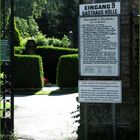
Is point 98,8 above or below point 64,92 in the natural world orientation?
above

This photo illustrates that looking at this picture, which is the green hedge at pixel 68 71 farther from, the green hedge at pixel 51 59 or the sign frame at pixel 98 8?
the sign frame at pixel 98 8

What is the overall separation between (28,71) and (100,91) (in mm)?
15346

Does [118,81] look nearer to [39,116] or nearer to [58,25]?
[39,116]

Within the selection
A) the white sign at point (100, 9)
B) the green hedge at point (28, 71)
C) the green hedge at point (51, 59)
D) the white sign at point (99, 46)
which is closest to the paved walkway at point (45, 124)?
the white sign at point (99, 46)

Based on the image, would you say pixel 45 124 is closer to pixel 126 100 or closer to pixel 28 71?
pixel 126 100

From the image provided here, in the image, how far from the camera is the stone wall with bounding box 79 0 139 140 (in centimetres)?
828

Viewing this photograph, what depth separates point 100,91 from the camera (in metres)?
8.05

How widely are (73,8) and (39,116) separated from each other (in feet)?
155

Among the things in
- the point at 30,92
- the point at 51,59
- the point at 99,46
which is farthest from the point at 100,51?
the point at 51,59

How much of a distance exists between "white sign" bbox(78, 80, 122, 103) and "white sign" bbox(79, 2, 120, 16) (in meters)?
1.08

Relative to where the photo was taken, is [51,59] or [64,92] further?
[51,59]

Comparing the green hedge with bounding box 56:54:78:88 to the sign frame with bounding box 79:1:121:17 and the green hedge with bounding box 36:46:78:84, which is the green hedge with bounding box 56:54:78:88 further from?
the sign frame with bounding box 79:1:121:17

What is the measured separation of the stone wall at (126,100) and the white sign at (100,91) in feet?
0.91

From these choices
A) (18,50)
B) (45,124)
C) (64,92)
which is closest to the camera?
(45,124)
